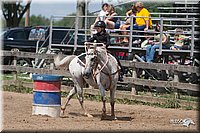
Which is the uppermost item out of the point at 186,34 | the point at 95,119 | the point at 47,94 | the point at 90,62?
the point at 186,34

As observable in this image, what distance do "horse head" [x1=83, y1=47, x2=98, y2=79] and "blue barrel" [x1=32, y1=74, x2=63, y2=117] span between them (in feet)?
2.16

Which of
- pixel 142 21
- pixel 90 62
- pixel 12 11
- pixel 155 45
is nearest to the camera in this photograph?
pixel 90 62

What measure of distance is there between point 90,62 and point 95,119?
1369 millimetres

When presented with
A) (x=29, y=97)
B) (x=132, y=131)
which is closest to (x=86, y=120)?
(x=132, y=131)

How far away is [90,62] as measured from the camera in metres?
12.8

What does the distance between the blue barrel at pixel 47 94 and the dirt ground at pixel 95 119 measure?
0.66 ft

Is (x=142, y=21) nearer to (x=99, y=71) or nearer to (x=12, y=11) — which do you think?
(x=99, y=71)

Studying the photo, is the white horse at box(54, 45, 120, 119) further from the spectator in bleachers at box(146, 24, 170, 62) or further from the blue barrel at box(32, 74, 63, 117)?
the spectator in bleachers at box(146, 24, 170, 62)

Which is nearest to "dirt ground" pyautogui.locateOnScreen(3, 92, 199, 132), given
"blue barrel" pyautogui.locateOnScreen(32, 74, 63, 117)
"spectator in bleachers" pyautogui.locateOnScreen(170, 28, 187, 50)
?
"blue barrel" pyautogui.locateOnScreen(32, 74, 63, 117)

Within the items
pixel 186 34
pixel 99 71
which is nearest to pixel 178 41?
pixel 186 34

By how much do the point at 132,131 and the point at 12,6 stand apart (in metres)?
30.6

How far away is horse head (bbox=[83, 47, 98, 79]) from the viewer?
12742mm

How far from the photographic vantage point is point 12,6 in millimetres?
40094

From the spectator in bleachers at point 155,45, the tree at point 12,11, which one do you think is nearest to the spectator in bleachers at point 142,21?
the spectator in bleachers at point 155,45
